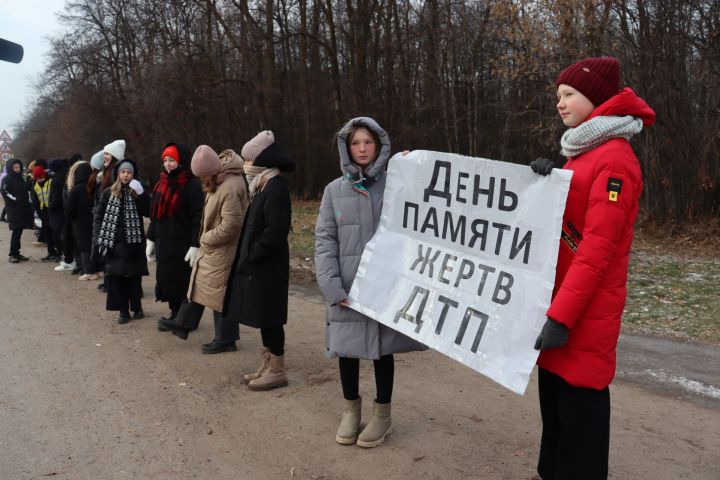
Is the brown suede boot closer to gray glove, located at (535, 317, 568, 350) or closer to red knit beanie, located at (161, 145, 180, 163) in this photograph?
red knit beanie, located at (161, 145, 180, 163)

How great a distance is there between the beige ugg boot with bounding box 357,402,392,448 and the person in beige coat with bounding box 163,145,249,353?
2.16 metres

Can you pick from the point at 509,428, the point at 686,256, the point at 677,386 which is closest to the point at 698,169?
the point at 686,256

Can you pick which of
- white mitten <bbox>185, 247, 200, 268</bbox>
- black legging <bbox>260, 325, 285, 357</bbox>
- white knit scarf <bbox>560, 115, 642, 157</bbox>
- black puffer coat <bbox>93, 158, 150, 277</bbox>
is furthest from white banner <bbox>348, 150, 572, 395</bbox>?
black puffer coat <bbox>93, 158, 150, 277</bbox>

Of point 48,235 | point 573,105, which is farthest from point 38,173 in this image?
point 573,105

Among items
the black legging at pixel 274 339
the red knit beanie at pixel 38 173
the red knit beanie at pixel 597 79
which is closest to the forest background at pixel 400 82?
the red knit beanie at pixel 38 173

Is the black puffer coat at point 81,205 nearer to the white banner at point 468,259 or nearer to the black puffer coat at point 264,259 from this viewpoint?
the black puffer coat at point 264,259

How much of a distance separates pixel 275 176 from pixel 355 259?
136cm

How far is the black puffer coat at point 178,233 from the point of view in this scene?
6.68 m

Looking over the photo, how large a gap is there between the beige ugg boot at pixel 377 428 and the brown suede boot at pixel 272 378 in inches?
49.1

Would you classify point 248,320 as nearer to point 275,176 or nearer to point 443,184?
point 275,176

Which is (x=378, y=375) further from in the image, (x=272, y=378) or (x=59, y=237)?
(x=59, y=237)

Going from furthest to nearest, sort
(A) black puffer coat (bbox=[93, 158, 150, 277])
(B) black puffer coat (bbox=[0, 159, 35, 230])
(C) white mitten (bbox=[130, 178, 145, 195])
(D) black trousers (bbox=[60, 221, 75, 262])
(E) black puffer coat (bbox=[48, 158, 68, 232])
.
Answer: (B) black puffer coat (bbox=[0, 159, 35, 230]) < (E) black puffer coat (bbox=[48, 158, 68, 232]) < (D) black trousers (bbox=[60, 221, 75, 262]) < (C) white mitten (bbox=[130, 178, 145, 195]) < (A) black puffer coat (bbox=[93, 158, 150, 277])

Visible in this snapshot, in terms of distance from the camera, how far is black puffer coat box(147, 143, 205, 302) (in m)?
6.68

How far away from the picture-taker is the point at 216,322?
20.3 ft
